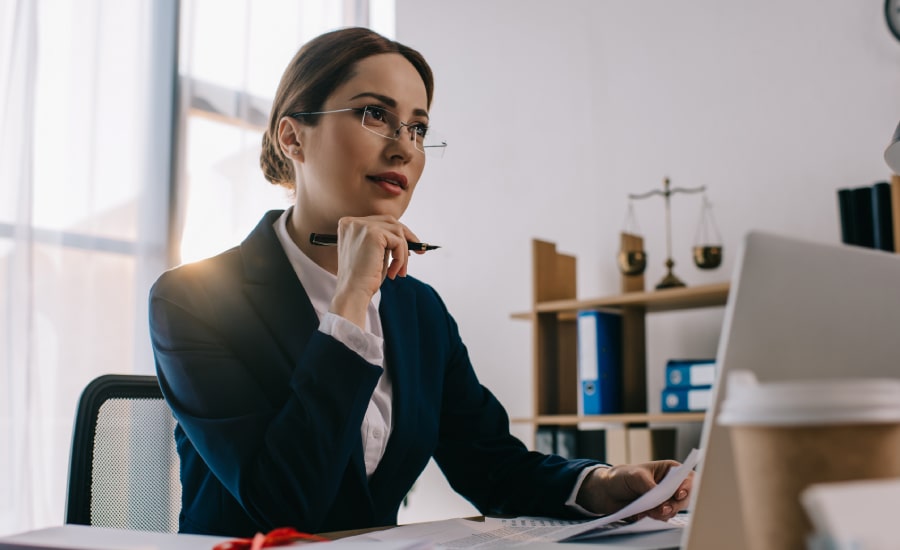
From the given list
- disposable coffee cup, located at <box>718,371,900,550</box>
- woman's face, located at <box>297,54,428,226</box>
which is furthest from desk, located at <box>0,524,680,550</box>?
woman's face, located at <box>297,54,428,226</box>

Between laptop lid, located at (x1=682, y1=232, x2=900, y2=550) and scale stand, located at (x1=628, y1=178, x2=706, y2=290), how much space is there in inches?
90.6

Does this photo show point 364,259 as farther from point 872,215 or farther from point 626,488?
point 872,215

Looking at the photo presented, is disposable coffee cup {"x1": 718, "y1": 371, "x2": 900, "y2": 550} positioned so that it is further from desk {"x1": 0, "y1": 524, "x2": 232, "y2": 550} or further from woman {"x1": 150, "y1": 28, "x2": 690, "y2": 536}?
woman {"x1": 150, "y1": 28, "x2": 690, "y2": 536}

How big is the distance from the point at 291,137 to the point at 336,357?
1.94 ft

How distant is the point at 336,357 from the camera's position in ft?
3.44

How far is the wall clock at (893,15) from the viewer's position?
2.68 metres

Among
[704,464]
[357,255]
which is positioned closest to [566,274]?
[357,255]

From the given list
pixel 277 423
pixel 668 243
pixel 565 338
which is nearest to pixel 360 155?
pixel 277 423

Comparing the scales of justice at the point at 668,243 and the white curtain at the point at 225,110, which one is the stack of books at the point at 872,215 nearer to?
the scales of justice at the point at 668,243

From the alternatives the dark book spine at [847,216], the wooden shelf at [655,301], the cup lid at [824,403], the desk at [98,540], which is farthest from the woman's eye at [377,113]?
the dark book spine at [847,216]

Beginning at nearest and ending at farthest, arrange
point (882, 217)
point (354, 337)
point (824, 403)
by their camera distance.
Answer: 1. point (824, 403)
2. point (354, 337)
3. point (882, 217)

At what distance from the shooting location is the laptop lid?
559 mm

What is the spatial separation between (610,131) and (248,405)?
2.58m

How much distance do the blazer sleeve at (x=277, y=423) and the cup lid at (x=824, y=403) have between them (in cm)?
67
